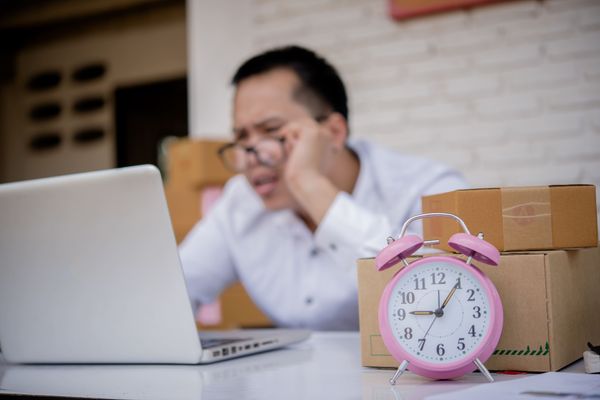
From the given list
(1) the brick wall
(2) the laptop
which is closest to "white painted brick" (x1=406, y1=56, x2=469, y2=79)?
(1) the brick wall

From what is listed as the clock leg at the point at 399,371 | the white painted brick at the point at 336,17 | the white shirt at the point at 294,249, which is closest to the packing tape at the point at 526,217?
the clock leg at the point at 399,371

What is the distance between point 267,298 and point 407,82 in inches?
54.1

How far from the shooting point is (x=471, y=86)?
9.63 ft

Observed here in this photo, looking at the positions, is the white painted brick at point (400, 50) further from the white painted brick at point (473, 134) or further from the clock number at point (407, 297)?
the clock number at point (407, 297)

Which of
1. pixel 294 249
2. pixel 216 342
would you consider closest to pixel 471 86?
pixel 294 249

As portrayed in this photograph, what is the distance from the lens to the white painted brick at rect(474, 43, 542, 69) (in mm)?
2838

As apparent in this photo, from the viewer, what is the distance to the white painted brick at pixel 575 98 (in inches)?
108

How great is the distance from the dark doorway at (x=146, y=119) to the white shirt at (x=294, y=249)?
3.40m

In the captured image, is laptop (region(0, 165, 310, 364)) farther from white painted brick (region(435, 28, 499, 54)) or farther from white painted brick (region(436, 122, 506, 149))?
white painted brick (region(435, 28, 499, 54))

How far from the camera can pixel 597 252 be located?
1124 mm

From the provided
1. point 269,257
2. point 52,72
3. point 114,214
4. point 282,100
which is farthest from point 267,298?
point 52,72

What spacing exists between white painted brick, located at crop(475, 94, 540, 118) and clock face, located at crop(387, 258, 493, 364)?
82.0 inches

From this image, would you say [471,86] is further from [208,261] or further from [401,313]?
[401,313]

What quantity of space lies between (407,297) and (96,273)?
0.47 m
